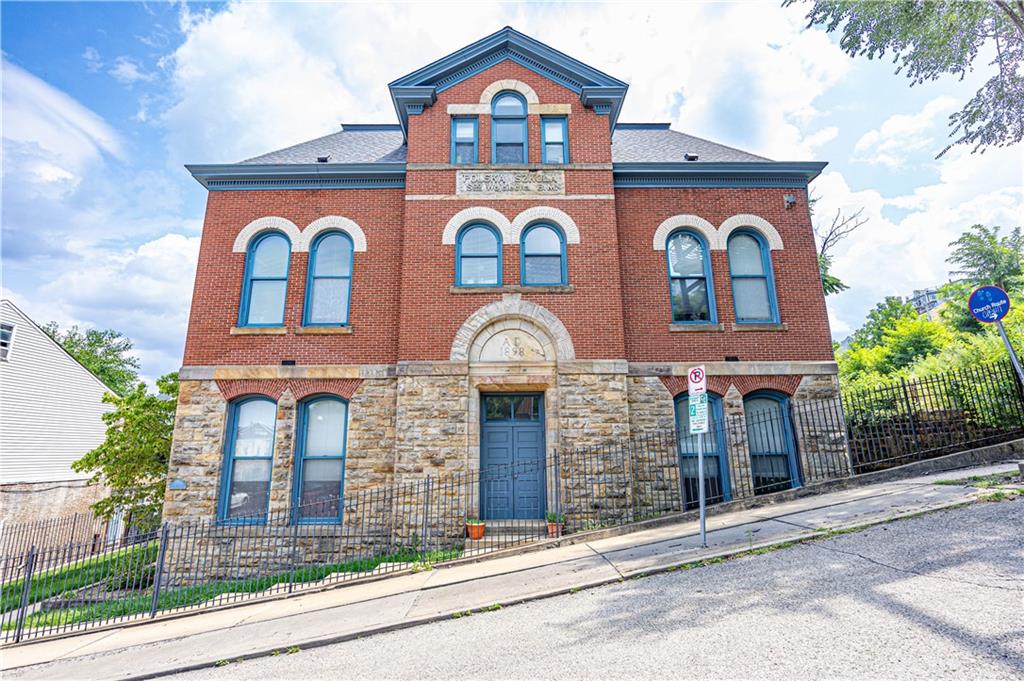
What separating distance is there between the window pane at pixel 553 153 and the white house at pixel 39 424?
19565 mm

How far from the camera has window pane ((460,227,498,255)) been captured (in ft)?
39.2

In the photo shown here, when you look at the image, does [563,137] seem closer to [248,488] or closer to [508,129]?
[508,129]

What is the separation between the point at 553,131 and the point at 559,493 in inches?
342

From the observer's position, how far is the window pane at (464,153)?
12.5 m

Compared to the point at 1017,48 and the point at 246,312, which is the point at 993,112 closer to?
the point at 1017,48

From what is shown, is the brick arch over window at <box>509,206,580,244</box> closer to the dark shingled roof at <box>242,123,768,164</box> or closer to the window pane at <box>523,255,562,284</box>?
the window pane at <box>523,255,562,284</box>

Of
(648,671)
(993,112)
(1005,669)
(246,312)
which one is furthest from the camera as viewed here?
(993,112)

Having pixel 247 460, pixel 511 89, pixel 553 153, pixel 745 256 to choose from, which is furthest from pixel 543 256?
pixel 247 460

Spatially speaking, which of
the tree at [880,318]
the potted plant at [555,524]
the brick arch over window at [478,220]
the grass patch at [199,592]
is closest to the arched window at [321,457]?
the grass patch at [199,592]

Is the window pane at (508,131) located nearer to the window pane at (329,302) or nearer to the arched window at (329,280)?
the arched window at (329,280)

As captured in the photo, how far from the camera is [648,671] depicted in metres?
4.17

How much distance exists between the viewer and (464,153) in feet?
41.1

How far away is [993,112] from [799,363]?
867 centimetres

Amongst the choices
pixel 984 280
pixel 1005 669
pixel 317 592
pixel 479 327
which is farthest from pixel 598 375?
pixel 984 280
